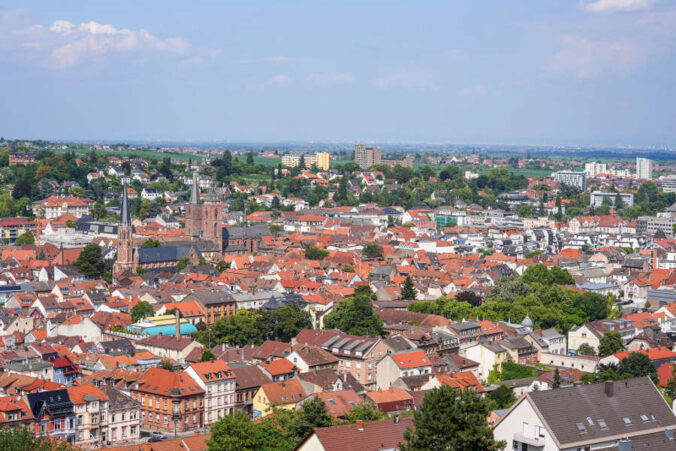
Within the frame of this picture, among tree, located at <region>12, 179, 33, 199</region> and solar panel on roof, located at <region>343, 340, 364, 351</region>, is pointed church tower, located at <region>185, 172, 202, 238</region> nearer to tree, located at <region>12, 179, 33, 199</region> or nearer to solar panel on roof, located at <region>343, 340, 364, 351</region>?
tree, located at <region>12, 179, 33, 199</region>

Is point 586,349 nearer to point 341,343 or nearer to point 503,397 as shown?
point 341,343

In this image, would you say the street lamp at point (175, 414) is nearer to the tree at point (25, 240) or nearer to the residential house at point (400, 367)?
the residential house at point (400, 367)

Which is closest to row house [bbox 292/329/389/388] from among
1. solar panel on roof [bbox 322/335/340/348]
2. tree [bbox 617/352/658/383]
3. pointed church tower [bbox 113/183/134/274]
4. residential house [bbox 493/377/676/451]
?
solar panel on roof [bbox 322/335/340/348]

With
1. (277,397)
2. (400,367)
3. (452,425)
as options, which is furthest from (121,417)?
(452,425)

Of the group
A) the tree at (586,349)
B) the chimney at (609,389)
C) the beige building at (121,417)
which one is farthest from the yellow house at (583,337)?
the chimney at (609,389)

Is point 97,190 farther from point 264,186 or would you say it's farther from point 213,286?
point 213,286

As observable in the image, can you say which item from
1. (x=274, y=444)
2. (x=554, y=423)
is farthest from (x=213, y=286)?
(x=554, y=423)

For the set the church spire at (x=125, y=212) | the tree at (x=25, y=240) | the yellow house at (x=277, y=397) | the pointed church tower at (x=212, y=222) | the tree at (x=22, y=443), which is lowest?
the yellow house at (x=277, y=397)

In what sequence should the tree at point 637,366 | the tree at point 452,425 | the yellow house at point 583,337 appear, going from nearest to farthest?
the tree at point 452,425
the tree at point 637,366
the yellow house at point 583,337
